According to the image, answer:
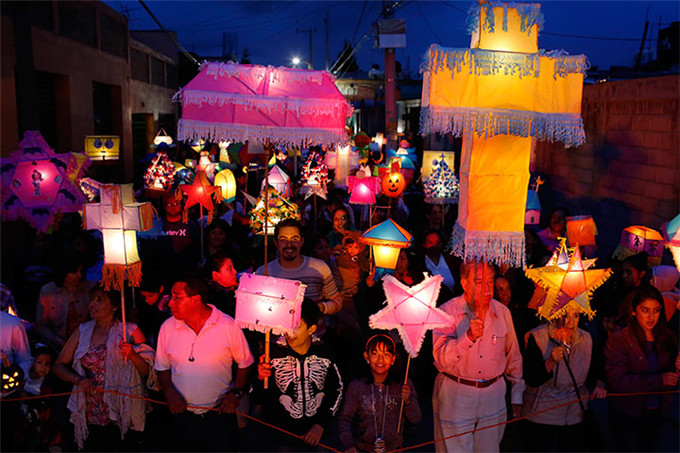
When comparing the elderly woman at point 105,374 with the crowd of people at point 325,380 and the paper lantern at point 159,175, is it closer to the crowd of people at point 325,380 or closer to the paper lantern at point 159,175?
the crowd of people at point 325,380

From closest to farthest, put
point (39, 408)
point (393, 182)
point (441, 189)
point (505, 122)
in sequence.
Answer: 1. point (505, 122)
2. point (39, 408)
3. point (441, 189)
4. point (393, 182)

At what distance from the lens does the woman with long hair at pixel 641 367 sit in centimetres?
448

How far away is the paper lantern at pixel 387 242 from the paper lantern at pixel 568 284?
235 cm

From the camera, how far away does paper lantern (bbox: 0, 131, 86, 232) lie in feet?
20.8

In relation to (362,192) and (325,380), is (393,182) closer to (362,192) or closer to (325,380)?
(362,192)

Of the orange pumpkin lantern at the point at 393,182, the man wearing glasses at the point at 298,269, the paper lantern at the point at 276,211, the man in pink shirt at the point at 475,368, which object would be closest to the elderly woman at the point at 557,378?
the man in pink shirt at the point at 475,368

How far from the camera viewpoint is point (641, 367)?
450cm

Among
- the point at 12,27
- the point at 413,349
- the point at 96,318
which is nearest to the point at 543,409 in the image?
the point at 413,349

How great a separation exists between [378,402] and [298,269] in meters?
1.60

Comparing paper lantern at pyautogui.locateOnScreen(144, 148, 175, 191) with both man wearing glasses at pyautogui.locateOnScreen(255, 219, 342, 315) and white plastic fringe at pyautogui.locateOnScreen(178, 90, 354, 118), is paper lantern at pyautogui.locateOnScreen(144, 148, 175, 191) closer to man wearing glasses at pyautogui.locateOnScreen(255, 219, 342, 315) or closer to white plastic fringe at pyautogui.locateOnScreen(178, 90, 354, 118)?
man wearing glasses at pyautogui.locateOnScreen(255, 219, 342, 315)

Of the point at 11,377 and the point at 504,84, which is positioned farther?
the point at 11,377

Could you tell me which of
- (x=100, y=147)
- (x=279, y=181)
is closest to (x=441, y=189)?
(x=279, y=181)

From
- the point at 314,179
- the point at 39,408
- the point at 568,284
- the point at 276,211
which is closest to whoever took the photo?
the point at 568,284

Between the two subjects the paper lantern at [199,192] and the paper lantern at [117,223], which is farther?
the paper lantern at [199,192]
